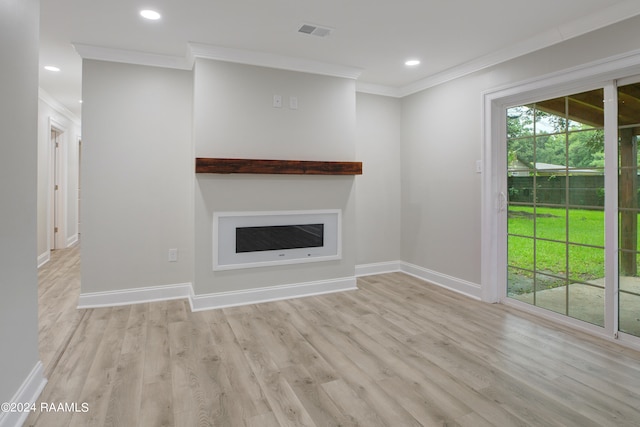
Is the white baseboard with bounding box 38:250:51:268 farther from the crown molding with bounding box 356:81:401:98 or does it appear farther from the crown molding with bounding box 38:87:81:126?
the crown molding with bounding box 356:81:401:98

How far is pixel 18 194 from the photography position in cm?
183

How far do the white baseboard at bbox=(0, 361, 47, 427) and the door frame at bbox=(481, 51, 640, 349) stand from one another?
3641 millimetres

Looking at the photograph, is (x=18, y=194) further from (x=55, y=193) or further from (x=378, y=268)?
(x=55, y=193)

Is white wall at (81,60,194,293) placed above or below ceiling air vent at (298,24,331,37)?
below

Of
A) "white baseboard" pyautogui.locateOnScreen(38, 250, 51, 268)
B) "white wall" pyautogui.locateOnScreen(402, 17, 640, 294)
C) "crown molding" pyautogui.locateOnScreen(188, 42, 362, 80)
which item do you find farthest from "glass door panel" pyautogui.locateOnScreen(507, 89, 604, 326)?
"white baseboard" pyautogui.locateOnScreen(38, 250, 51, 268)

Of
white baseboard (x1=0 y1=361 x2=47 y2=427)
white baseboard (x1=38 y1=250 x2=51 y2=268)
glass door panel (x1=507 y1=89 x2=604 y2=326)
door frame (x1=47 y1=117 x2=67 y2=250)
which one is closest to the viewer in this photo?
white baseboard (x1=0 y1=361 x2=47 y2=427)

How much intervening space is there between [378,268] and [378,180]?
1.16 meters

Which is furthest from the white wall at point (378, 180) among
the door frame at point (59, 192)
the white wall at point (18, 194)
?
the door frame at point (59, 192)

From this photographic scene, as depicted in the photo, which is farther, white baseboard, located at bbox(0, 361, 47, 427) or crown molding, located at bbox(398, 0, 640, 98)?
crown molding, located at bbox(398, 0, 640, 98)

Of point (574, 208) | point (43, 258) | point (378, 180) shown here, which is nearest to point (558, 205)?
point (574, 208)

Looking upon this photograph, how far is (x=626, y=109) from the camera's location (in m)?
2.72

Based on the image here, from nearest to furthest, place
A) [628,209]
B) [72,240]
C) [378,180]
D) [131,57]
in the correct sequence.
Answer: [628,209], [131,57], [378,180], [72,240]

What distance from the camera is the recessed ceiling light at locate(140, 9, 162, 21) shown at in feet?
8.95

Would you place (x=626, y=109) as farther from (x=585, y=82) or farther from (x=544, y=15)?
(x=544, y=15)
